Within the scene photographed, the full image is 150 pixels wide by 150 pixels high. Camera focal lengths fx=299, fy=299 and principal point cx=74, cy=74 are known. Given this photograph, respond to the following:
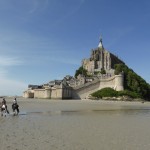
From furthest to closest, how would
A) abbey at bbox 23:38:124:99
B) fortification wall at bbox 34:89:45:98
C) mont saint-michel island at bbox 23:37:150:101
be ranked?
fortification wall at bbox 34:89:45:98, abbey at bbox 23:38:124:99, mont saint-michel island at bbox 23:37:150:101

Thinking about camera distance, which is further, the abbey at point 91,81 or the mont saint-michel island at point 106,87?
the abbey at point 91,81

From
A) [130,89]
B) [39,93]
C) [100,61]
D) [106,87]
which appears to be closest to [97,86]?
[106,87]

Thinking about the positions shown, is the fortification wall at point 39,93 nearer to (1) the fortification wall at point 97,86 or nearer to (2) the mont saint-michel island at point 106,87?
(2) the mont saint-michel island at point 106,87

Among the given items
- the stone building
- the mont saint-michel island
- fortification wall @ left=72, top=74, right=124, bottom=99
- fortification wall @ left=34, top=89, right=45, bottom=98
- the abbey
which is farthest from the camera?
the stone building

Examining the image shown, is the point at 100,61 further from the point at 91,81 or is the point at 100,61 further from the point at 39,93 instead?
the point at 39,93

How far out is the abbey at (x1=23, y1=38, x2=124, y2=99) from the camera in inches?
4230

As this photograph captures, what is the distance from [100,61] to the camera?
134 m

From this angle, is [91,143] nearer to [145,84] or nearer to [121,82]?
[121,82]

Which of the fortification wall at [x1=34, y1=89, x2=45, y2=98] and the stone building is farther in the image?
the stone building

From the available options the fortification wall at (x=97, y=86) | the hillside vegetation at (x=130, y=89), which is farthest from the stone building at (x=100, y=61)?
the fortification wall at (x=97, y=86)

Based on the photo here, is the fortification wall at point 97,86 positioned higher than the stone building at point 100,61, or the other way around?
the stone building at point 100,61

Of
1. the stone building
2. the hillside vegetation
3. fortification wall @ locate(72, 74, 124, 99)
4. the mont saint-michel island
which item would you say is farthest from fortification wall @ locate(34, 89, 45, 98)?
the stone building

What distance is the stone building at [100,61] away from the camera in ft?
428

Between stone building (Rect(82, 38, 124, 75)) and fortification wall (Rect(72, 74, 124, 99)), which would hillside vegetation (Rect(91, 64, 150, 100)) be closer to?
fortification wall (Rect(72, 74, 124, 99))
